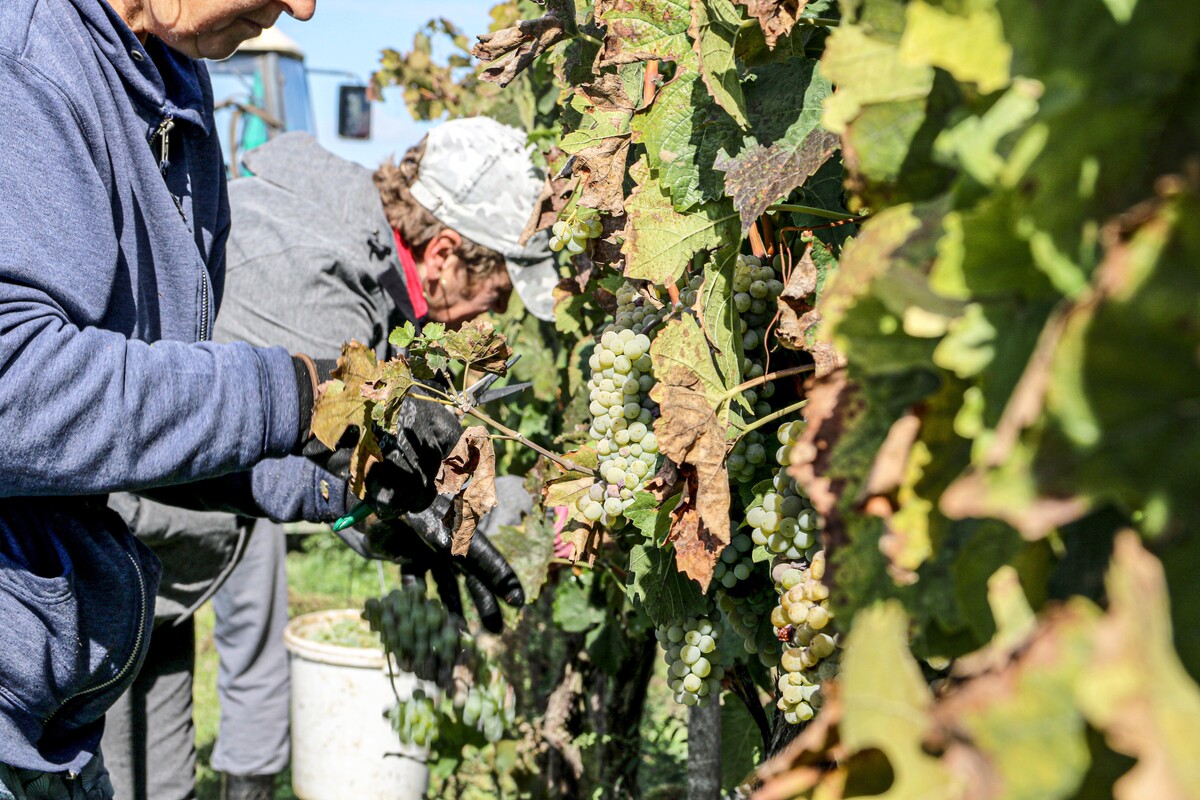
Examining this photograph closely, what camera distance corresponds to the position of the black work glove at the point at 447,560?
2.11m

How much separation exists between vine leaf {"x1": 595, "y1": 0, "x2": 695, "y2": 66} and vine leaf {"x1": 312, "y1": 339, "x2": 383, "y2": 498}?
0.61 meters

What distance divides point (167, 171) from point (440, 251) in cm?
108

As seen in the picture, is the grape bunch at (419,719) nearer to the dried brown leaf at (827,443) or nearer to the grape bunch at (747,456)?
the grape bunch at (747,456)

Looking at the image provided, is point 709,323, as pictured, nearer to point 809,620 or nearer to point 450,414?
point 809,620

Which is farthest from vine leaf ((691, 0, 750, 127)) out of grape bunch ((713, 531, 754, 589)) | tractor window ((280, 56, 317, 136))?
tractor window ((280, 56, 317, 136))

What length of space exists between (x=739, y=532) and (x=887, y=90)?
0.88 meters

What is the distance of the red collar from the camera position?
2.99 metres

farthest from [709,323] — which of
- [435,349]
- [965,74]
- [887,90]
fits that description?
[965,74]

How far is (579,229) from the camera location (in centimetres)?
167

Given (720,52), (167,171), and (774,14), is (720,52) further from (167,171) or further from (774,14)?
(167,171)

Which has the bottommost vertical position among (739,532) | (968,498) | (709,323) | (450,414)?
(450,414)

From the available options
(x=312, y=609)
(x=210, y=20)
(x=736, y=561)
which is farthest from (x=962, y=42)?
(x=312, y=609)

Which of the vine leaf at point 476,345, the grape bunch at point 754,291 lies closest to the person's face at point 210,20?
the vine leaf at point 476,345

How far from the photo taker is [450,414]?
6.38 ft
